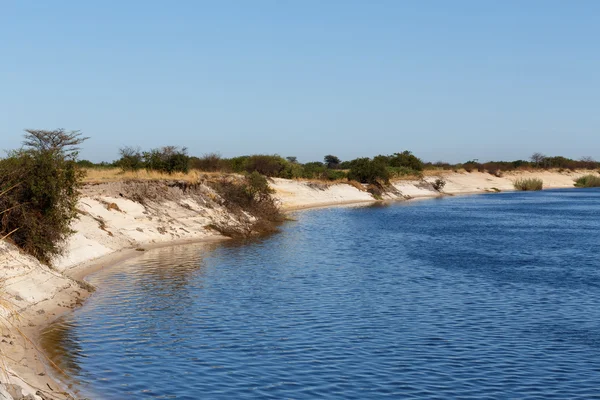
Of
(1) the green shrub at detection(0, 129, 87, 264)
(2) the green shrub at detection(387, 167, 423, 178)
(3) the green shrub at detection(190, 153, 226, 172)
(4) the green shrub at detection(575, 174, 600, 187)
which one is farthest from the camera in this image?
(4) the green shrub at detection(575, 174, 600, 187)

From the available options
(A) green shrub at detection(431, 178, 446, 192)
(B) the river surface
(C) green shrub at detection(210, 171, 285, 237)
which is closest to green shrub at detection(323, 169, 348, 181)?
(A) green shrub at detection(431, 178, 446, 192)

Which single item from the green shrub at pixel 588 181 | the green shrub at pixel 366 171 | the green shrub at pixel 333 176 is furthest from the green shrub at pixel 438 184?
the green shrub at pixel 588 181

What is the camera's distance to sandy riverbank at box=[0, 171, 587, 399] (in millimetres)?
13609

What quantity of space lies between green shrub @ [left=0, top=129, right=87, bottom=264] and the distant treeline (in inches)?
915

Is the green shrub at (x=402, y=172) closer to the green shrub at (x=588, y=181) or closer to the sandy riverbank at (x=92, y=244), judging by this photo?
the sandy riverbank at (x=92, y=244)

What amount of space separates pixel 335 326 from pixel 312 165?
7762cm

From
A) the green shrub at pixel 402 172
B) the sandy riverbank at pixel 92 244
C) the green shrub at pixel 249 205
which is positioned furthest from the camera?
the green shrub at pixel 402 172

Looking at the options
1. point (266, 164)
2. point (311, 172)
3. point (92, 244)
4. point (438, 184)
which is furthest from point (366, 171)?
point (92, 244)

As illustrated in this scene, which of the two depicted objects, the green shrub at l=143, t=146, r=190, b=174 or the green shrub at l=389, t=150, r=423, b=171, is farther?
the green shrub at l=389, t=150, r=423, b=171

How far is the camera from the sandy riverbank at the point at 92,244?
13609 mm

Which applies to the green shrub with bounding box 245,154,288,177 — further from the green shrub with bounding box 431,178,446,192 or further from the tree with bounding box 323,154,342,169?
the tree with bounding box 323,154,342,169

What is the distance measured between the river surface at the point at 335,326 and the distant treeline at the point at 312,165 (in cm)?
1862

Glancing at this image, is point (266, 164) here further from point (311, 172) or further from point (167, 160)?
point (167, 160)

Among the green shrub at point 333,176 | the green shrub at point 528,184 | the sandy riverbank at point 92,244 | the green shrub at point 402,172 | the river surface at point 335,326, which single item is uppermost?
the green shrub at point 402,172
